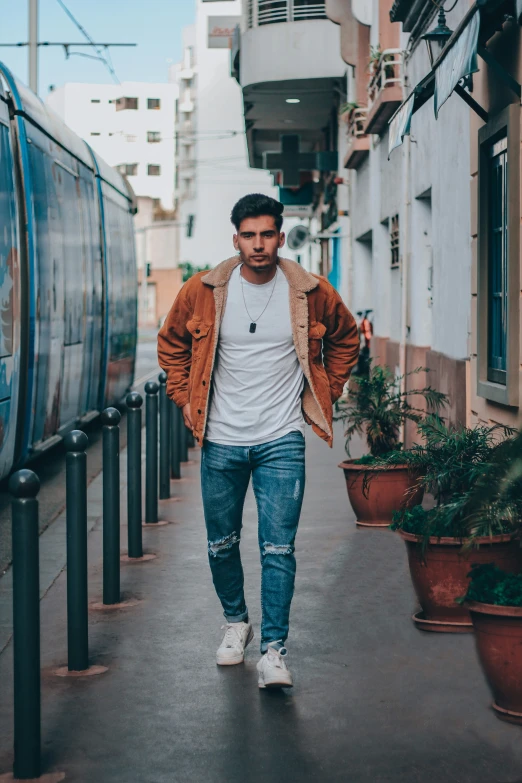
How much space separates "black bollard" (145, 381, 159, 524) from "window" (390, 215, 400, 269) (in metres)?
6.45

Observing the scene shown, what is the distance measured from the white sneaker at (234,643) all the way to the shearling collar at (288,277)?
1.47 meters

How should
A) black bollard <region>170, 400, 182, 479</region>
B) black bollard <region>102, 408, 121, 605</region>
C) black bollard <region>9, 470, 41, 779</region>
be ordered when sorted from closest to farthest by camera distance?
1. black bollard <region>9, 470, 41, 779</region>
2. black bollard <region>102, 408, 121, 605</region>
3. black bollard <region>170, 400, 182, 479</region>

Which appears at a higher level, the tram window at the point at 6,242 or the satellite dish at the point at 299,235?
the satellite dish at the point at 299,235

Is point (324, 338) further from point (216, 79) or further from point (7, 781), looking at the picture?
point (216, 79)

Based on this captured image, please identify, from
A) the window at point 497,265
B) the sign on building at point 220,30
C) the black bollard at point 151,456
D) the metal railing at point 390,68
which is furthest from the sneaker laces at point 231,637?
the sign on building at point 220,30

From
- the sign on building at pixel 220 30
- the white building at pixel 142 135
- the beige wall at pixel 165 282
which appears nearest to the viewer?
the sign on building at pixel 220 30

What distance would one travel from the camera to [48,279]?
1040 centimetres

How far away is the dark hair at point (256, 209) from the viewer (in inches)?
199

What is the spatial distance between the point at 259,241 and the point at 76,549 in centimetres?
142

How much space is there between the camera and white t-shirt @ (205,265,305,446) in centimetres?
514

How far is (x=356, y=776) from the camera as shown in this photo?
4.04 m

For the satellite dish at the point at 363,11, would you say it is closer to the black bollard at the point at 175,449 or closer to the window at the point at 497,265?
the black bollard at the point at 175,449

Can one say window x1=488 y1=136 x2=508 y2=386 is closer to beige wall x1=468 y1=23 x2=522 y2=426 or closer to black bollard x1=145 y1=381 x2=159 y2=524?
beige wall x1=468 y1=23 x2=522 y2=426

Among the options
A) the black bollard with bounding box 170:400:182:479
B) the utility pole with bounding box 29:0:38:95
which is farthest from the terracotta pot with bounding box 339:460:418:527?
the utility pole with bounding box 29:0:38:95
